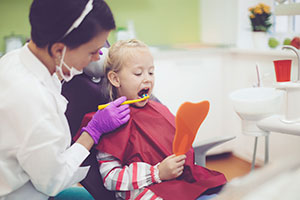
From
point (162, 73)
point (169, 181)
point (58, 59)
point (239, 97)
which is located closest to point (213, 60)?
point (162, 73)

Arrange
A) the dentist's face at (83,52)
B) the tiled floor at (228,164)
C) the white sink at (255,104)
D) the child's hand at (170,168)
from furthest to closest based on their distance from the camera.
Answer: the tiled floor at (228,164) → the white sink at (255,104) → the child's hand at (170,168) → the dentist's face at (83,52)

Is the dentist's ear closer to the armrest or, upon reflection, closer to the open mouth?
the open mouth

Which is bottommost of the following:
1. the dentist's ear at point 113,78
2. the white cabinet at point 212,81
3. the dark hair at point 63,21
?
the white cabinet at point 212,81

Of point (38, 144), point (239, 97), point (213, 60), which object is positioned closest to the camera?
point (38, 144)

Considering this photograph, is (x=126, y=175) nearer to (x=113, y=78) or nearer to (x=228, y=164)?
(x=113, y=78)

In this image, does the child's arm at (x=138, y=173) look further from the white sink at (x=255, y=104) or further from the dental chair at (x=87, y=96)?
the white sink at (x=255, y=104)

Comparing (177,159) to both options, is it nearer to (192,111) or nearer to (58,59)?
(192,111)

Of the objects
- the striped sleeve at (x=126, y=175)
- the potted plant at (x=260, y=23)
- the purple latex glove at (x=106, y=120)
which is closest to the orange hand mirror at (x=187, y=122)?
the striped sleeve at (x=126, y=175)

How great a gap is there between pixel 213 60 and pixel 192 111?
2.10 metres

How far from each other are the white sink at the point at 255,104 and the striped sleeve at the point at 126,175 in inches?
36.5

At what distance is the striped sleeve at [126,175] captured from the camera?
47.2 inches

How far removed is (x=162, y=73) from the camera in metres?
2.93

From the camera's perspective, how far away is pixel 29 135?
2.92ft

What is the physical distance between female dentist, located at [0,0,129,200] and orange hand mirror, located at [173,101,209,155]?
1.16ft
